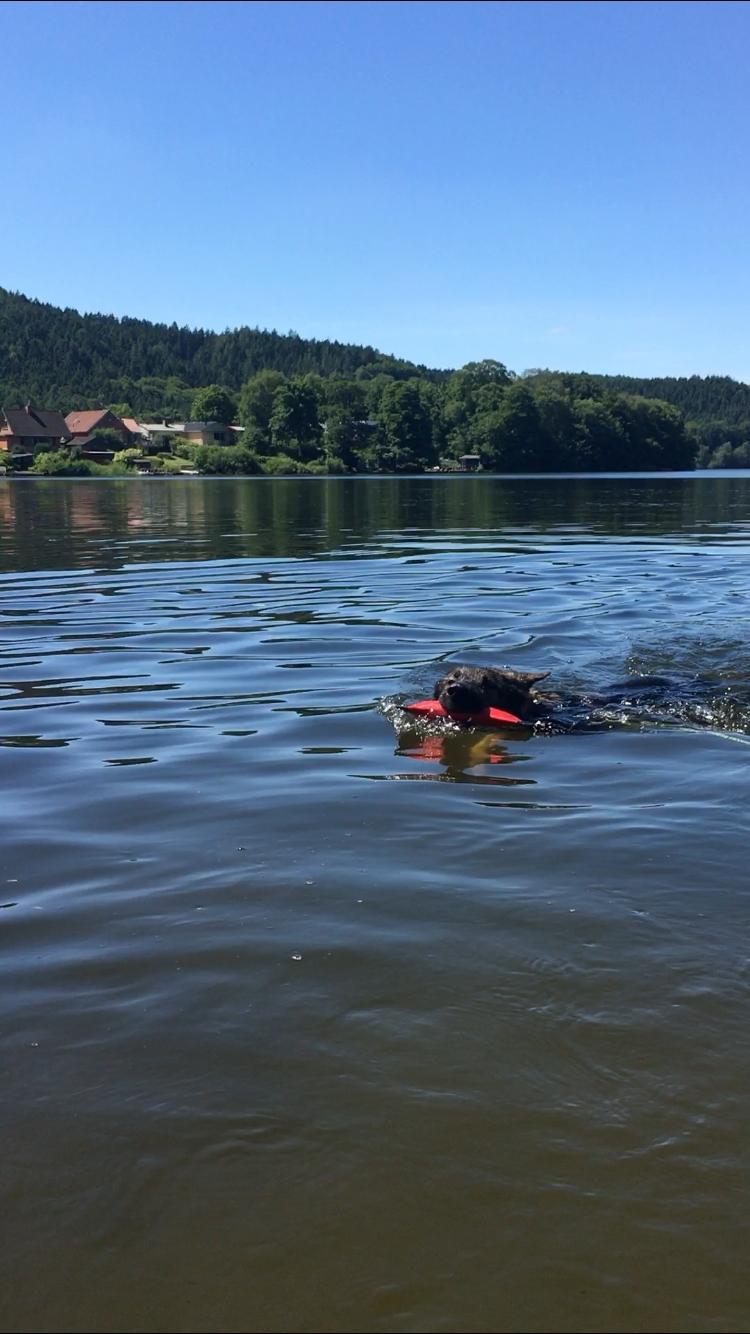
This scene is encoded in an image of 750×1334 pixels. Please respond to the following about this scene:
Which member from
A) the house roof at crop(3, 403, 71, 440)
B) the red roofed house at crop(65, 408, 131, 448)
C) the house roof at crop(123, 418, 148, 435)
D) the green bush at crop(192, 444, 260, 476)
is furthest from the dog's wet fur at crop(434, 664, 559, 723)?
the house roof at crop(123, 418, 148, 435)

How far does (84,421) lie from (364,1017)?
158 meters

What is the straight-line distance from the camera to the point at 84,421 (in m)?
152

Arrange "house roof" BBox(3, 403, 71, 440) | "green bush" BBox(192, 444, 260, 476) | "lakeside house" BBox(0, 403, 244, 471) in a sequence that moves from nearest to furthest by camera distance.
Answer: "green bush" BBox(192, 444, 260, 476) → "lakeside house" BBox(0, 403, 244, 471) → "house roof" BBox(3, 403, 71, 440)

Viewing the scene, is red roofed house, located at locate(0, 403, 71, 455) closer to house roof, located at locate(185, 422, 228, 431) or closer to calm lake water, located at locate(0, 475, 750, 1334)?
house roof, located at locate(185, 422, 228, 431)

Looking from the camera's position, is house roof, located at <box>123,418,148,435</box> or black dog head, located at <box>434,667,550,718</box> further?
house roof, located at <box>123,418,148,435</box>

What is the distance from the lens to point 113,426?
5920 inches

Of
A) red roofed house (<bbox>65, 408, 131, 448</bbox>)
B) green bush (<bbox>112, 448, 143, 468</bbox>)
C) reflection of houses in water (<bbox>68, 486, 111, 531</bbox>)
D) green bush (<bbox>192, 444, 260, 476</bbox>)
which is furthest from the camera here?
red roofed house (<bbox>65, 408, 131, 448</bbox>)

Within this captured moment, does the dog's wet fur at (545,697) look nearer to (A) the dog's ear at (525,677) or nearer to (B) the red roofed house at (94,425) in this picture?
(A) the dog's ear at (525,677)

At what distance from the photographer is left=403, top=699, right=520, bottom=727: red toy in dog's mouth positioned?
28.6 ft

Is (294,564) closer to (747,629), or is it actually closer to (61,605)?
(61,605)

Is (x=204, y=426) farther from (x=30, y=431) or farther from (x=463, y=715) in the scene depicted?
(x=463, y=715)

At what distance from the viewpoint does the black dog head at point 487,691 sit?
866cm

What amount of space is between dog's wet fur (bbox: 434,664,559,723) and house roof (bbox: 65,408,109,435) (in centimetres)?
14699

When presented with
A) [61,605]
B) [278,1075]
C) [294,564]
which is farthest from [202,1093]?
[294,564]
